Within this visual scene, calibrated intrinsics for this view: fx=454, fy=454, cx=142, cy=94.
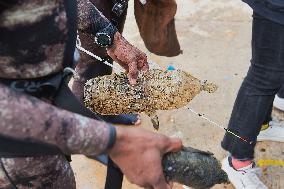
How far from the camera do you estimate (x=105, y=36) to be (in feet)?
8.04

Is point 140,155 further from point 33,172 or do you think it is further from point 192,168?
point 33,172

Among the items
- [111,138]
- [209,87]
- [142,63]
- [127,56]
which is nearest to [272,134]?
[209,87]

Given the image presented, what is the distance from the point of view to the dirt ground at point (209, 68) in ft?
10.8

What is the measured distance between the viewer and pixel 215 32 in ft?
15.2

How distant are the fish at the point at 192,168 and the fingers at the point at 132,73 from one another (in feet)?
2.76

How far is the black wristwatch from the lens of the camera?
244 centimetres

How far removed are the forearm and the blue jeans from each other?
1.36 meters

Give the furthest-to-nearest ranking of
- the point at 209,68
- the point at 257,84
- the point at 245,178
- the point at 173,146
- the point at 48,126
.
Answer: the point at 209,68 → the point at 245,178 → the point at 257,84 → the point at 173,146 → the point at 48,126

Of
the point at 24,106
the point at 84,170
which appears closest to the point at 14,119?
the point at 24,106

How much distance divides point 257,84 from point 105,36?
96 cm

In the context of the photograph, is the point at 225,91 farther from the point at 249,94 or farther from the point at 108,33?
the point at 108,33

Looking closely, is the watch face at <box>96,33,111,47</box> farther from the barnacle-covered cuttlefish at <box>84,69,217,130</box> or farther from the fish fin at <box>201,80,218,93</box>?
the fish fin at <box>201,80,218,93</box>

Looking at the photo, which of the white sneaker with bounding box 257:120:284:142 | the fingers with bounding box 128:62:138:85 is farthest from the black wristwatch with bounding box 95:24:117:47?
the white sneaker with bounding box 257:120:284:142

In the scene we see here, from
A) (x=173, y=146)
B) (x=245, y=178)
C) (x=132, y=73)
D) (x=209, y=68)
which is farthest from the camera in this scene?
(x=209, y=68)
